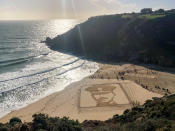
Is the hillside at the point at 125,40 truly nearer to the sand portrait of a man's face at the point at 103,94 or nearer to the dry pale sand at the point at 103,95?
the dry pale sand at the point at 103,95

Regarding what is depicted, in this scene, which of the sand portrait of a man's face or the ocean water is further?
the ocean water

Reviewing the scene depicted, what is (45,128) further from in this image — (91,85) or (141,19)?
(141,19)

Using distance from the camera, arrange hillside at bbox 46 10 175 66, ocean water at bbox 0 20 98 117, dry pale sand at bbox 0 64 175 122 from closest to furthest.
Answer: dry pale sand at bbox 0 64 175 122, ocean water at bbox 0 20 98 117, hillside at bbox 46 10 175 66

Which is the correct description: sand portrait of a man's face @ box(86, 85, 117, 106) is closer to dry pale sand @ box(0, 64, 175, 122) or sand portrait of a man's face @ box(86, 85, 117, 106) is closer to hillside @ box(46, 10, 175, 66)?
dry pale sand @ box(0, 64, 175, 122)

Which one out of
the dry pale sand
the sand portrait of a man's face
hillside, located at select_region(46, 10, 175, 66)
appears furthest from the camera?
hillside, located at select_region(46, 10, 175, 66)

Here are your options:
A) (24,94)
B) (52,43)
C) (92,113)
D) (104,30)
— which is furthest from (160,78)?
(52,43)

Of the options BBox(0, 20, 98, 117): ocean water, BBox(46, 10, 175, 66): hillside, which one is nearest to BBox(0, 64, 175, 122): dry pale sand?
BBox(0, 20, 98, 117): ocean water

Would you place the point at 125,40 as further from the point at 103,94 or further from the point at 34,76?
the point at 34,76

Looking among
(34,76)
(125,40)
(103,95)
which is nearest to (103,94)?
(103,95)

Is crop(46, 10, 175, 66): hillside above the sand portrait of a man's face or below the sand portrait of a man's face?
above
